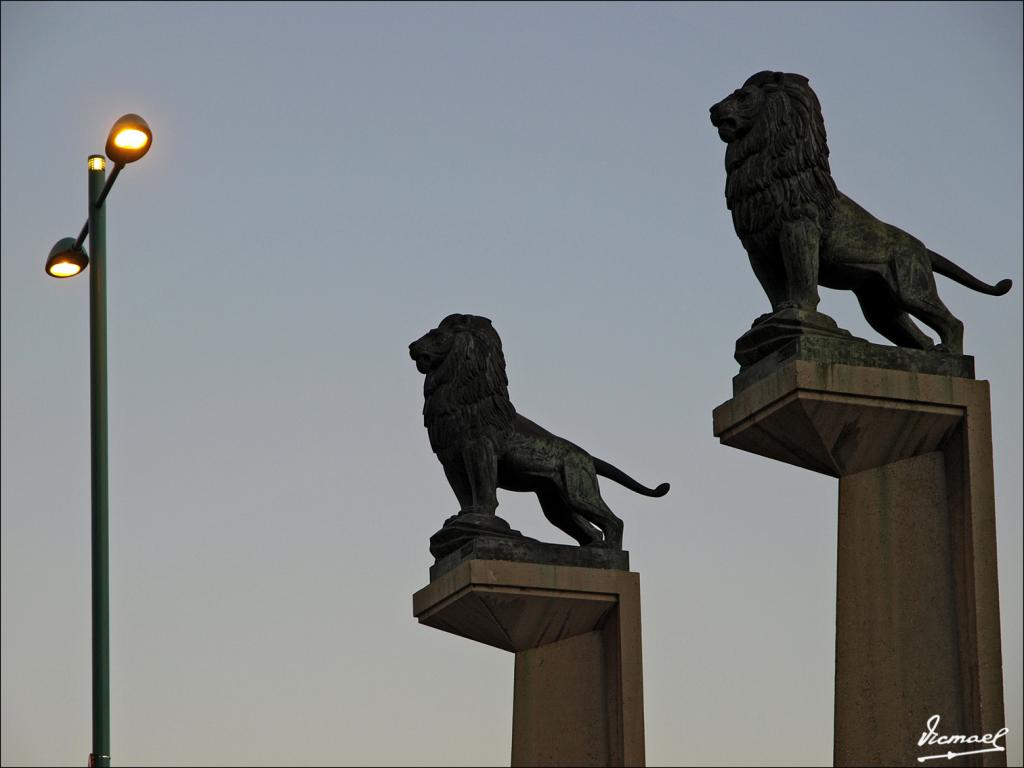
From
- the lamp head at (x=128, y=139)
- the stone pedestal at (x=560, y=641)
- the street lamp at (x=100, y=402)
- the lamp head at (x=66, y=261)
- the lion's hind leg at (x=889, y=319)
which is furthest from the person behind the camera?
the stone pedestal at (x=560, y=641)

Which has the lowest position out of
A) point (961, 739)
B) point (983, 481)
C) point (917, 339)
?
point (961, 739)

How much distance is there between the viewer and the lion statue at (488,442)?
656 inches

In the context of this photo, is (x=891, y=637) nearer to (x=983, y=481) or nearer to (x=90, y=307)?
(x=983, y=481)

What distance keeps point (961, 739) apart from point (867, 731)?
0.64m

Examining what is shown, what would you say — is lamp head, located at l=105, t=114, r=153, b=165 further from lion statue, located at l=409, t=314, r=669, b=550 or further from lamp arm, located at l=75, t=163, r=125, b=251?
lion statue, located at l=409, t=314, r=669, b=550

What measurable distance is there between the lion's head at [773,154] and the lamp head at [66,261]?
4.65 m

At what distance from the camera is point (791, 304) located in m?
13.2

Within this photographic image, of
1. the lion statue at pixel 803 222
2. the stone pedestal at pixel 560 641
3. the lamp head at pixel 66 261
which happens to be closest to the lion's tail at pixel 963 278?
the lion statue at pixel 803 222

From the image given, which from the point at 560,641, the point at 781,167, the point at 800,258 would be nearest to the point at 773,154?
the point at 781,167

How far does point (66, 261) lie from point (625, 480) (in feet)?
18.1

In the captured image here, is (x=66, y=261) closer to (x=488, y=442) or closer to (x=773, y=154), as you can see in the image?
(x=488, y=442)

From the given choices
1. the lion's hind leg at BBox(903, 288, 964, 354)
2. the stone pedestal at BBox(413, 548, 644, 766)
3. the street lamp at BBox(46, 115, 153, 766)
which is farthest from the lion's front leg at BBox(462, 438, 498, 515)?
the lion's hind leg at BBox(903, 288, 964, 354)

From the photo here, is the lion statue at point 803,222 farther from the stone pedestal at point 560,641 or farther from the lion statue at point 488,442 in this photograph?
the stone pedestal at point 560,641

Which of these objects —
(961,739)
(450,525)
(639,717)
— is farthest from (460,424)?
(961,739)
